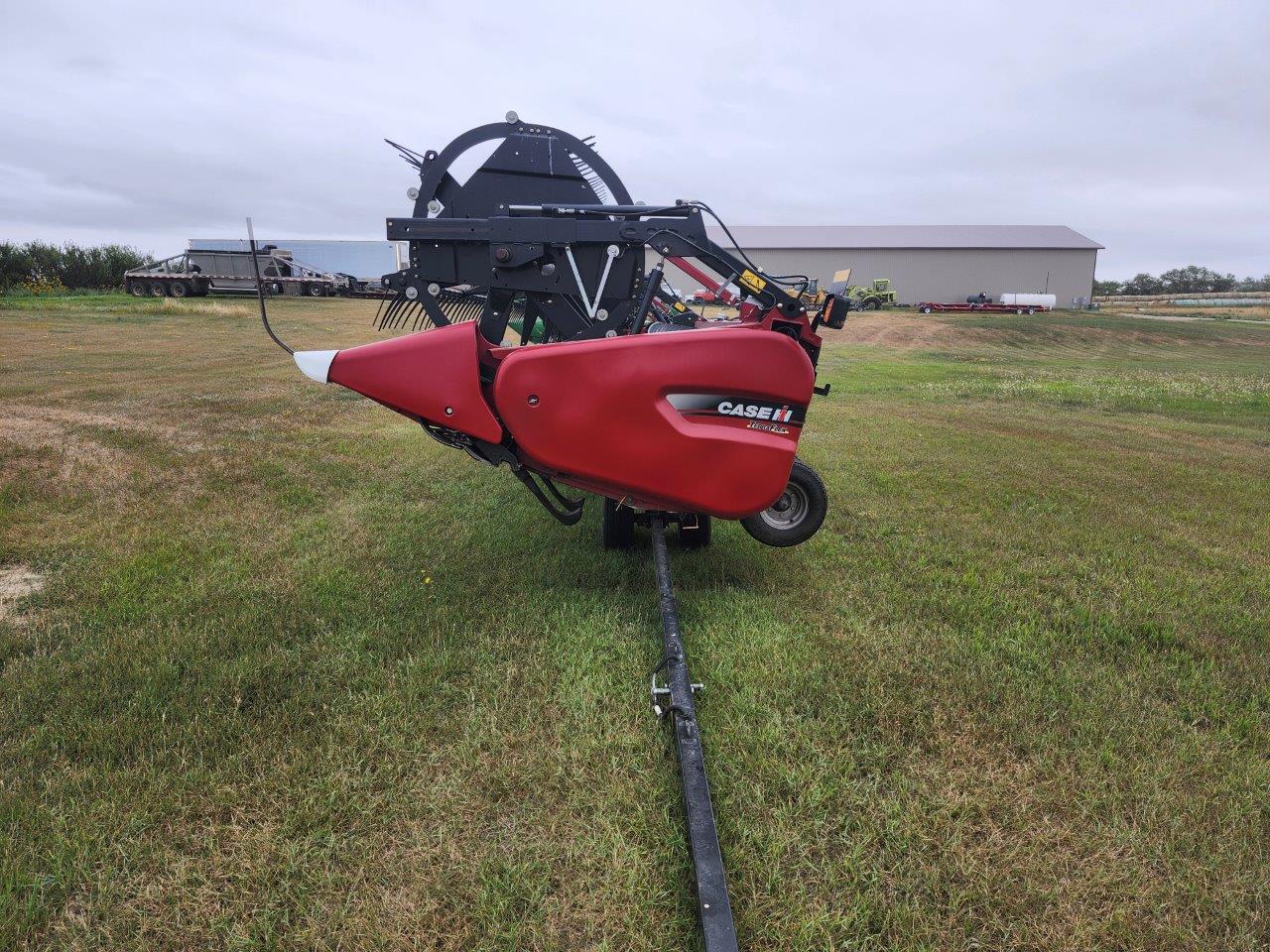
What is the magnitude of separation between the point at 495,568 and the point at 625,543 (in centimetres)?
74

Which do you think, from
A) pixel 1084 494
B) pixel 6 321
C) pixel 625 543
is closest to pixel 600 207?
pixel 625 543

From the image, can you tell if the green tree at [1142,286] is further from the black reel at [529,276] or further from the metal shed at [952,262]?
the black reel at [529,276]

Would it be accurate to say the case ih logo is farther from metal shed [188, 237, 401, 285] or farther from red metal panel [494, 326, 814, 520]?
metal shed [188, 237, 401, 285]

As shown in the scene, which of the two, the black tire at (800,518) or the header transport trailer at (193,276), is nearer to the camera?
the black tire at (800,518)

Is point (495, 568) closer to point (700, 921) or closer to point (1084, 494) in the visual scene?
point (700, 921)

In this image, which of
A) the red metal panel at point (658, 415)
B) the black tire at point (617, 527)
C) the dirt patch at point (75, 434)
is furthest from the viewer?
the dirt patch at point (75, 434)

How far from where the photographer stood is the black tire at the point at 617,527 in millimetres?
3902

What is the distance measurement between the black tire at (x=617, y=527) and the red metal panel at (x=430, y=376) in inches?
40.6

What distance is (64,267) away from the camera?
3484 centimetres

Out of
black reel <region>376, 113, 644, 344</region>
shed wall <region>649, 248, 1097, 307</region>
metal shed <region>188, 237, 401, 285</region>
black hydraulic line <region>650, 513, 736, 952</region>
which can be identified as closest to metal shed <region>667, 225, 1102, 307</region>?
shed wall <region>649, 248, 1097, 307</region>

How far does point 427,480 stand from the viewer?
5617 mm

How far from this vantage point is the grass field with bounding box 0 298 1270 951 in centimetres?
182

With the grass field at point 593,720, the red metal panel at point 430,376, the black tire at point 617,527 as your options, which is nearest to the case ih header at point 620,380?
the red metal panel at point 430,376

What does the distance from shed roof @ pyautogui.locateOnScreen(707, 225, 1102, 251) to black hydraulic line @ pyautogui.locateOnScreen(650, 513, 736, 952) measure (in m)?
46.7
